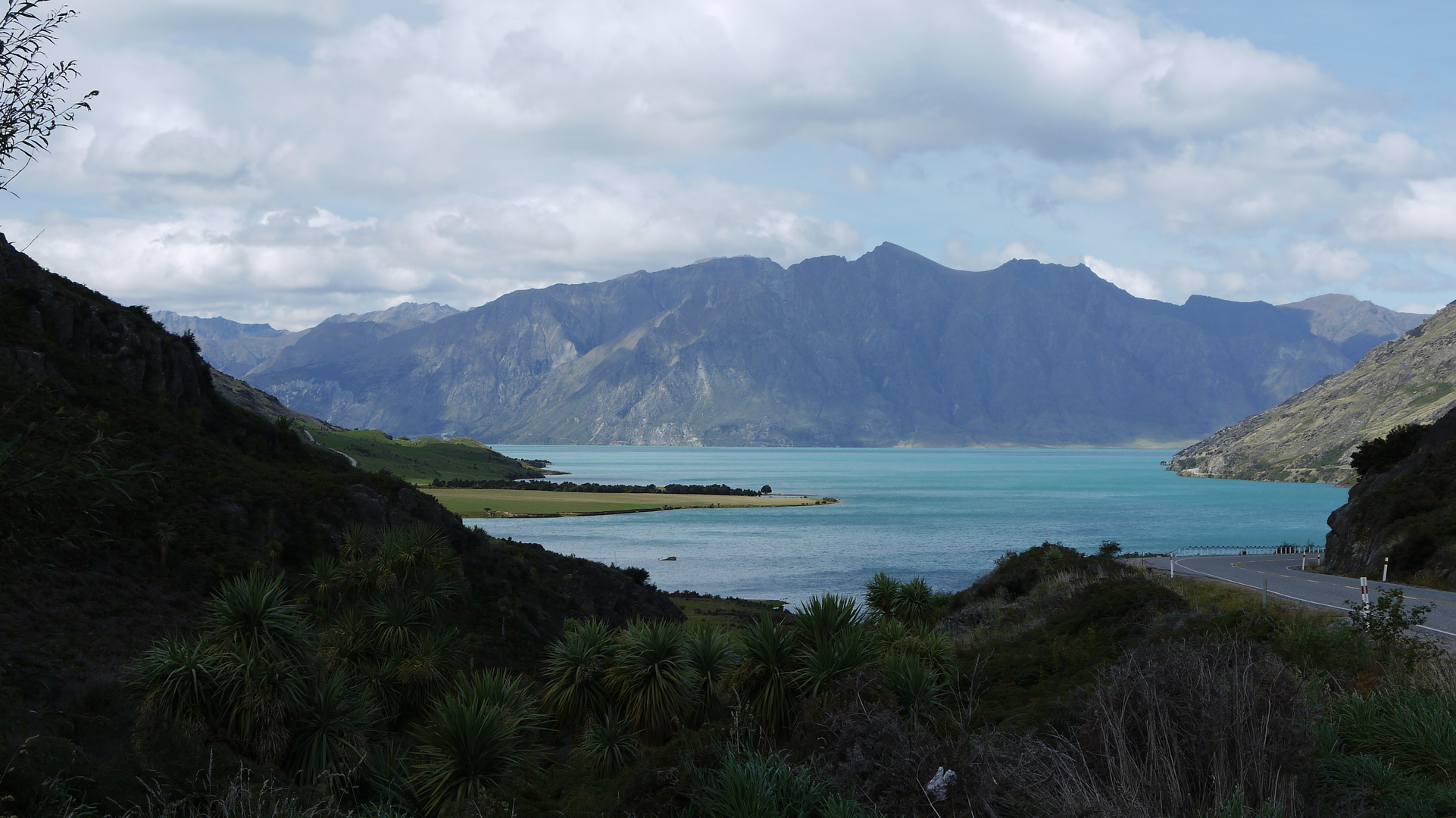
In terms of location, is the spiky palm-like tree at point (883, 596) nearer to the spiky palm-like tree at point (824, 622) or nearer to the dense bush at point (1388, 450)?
the spiky palm-like tree at point (824, 622)

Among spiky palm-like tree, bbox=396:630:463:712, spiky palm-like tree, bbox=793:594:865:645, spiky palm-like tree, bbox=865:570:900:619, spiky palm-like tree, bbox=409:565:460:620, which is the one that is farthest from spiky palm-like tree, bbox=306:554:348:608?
spiky palm-like tree, bbox=793:594:865:645

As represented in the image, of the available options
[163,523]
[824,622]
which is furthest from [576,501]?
[824,622]

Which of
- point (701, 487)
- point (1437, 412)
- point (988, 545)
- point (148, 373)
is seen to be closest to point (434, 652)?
point (148, 373)

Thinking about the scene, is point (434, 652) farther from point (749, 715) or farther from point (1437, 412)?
point (1437, 412)

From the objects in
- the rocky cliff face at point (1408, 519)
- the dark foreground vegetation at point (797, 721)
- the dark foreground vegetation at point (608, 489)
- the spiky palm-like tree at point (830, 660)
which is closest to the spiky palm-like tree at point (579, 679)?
the dark foreground vegetation at point (797, 721)

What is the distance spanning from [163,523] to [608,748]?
2315 centimetres

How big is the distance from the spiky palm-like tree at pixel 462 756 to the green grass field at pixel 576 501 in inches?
4176

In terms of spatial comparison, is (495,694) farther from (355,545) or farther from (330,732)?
(355,545)

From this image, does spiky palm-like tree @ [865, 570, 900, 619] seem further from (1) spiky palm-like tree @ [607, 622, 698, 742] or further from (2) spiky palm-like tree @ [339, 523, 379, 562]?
(2) spiky palm-like tree @ [339, 523, 379, 562]

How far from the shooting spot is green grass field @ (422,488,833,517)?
419 ft

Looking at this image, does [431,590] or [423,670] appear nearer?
[423,670]

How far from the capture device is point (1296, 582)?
123ft

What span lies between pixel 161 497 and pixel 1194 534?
101m

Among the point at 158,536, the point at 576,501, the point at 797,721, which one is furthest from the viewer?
the point at 576,501
